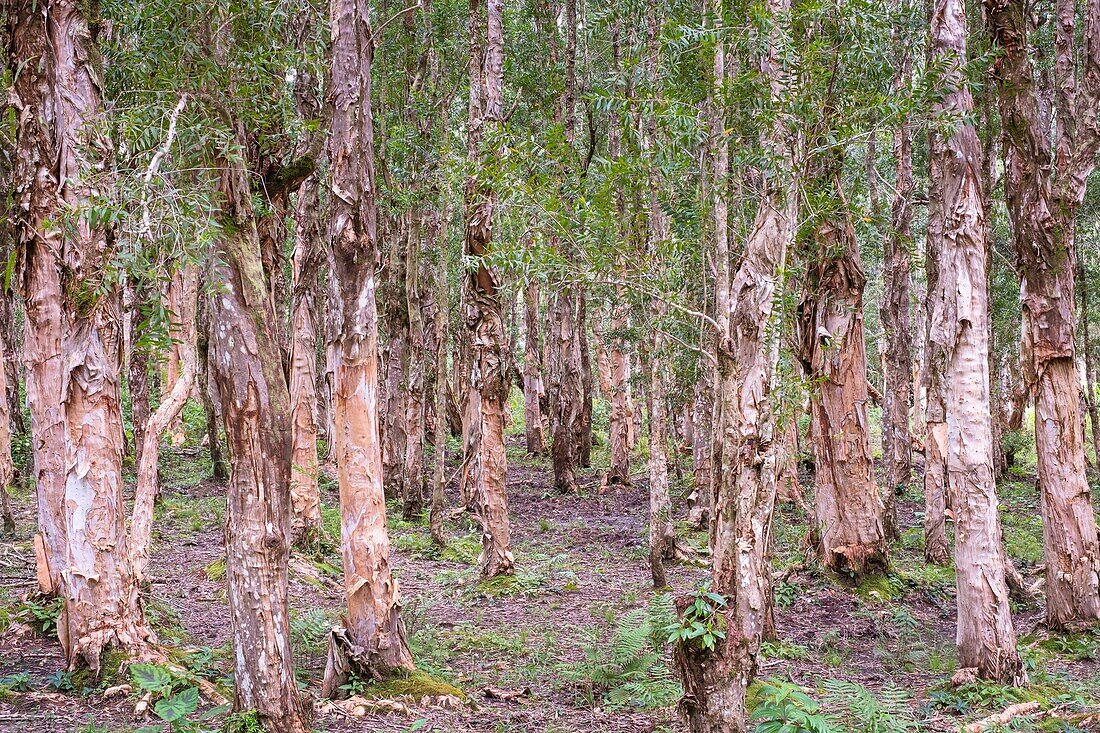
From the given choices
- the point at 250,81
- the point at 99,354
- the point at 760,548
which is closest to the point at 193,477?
the point at 99,354

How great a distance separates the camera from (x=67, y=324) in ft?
21.6

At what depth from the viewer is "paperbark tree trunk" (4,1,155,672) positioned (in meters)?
6.51

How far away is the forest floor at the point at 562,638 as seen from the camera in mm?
6297

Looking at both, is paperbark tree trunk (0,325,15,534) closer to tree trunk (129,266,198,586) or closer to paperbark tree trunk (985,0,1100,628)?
tree trunk (129,266,198,586)

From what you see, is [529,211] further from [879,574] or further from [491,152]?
[879,574]

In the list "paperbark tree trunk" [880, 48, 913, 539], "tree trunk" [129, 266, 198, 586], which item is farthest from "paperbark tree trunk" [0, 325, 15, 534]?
"paperbark tree trunk" [880, 48, 913, 539]

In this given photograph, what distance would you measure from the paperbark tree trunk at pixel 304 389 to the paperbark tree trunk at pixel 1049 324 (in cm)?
878

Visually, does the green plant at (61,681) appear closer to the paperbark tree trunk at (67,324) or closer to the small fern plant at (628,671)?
the paperbark tree trunk at (67,324)

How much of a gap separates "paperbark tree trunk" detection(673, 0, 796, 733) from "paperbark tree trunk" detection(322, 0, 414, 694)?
8.68ft

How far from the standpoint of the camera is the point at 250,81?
6199mm

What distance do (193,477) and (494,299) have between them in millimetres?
11283

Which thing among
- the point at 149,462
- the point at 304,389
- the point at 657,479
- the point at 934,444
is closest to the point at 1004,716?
the point at 657,479

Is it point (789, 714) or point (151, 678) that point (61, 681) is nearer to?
point (151, 678)

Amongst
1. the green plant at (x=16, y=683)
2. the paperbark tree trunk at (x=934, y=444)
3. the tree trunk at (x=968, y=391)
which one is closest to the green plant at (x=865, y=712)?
the tree trunk at (x=968, y=391)
